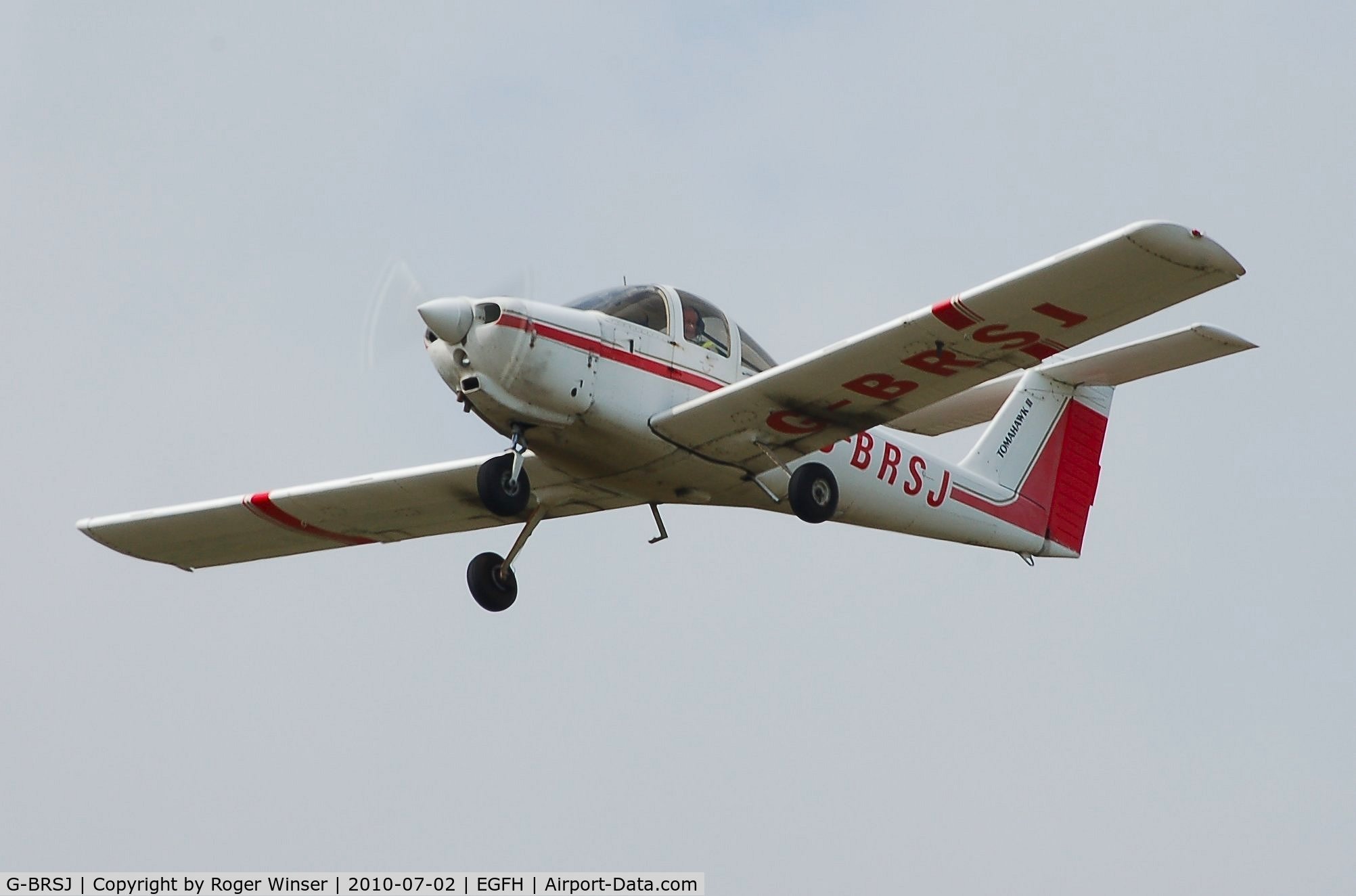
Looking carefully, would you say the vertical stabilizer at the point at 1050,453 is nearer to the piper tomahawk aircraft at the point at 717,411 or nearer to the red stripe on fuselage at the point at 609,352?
the piper tomahawk aircraft at the point at 717,411

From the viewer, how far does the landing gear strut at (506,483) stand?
1434 cm

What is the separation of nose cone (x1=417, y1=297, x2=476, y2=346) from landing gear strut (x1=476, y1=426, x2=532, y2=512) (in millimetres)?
885

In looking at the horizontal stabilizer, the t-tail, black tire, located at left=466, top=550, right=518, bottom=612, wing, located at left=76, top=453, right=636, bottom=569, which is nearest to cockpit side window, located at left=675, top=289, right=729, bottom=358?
the horizontal stabilizer

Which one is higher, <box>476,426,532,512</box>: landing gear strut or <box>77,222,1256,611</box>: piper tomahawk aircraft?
<box>77,222,1256,611</box>: piper tomahawk aircraft

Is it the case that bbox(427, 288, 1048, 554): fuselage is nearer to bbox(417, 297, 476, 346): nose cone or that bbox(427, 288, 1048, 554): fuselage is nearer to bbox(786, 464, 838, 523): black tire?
bbox(417, 297, 476, 346): nose cone

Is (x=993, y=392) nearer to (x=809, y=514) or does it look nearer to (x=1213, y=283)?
(x=809, y=514)

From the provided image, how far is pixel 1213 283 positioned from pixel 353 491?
25.0 ft

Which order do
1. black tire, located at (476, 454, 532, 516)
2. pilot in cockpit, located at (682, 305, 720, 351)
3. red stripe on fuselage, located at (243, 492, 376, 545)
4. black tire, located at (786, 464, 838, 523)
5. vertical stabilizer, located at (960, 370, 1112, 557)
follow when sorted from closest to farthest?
1. black tire, located at (476, 454, 532, 516)
2. pilot in cockpit, located at (682, 305, 720, 351)
3. black tire, located at (786, 464, 838, 523)
4. red stripe on fuselage, located at (243, 492, 376, 545)
5. vertical stabilizer, located at (960, 370, 1112, 557)

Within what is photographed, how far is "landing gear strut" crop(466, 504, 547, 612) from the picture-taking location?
15.9 m

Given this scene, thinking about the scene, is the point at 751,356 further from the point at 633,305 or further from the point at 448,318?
the point at 448,318

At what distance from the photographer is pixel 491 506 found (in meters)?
14.3

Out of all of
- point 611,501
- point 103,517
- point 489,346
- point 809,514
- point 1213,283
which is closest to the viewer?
point 1213,283

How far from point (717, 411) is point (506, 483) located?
1659 mm

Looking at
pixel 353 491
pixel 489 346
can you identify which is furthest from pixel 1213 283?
pixel 353 491
